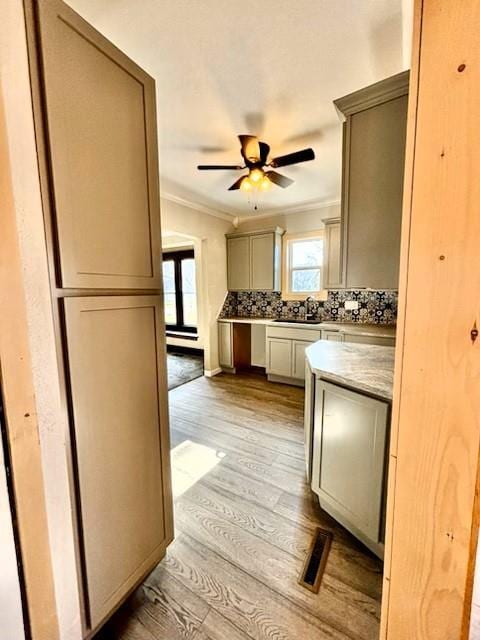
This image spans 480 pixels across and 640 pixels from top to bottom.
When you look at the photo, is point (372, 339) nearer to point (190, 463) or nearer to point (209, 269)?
point (190, 463)

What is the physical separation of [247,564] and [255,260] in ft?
12.3

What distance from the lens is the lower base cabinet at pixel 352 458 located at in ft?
4.42

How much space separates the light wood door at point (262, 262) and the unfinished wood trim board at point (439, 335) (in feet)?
12.2

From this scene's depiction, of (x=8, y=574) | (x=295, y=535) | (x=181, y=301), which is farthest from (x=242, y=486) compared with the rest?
(x=181, y=301)

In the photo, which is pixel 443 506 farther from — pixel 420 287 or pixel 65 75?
pixel 65 75

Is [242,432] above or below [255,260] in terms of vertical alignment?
below

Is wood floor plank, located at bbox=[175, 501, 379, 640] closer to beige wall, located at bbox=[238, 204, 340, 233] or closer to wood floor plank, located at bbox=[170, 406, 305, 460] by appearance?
wood floor plank, located at bbox=[170, 406, 305, 460]

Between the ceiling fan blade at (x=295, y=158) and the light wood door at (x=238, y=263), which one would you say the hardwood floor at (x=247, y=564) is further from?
the light wood door at (x=238, y=263)

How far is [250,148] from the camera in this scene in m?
2.20

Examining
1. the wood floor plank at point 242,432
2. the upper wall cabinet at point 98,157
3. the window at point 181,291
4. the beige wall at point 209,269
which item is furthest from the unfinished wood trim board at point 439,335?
the window at point 181,291

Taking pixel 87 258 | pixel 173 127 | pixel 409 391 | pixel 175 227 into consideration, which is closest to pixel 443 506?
pixel 409 391

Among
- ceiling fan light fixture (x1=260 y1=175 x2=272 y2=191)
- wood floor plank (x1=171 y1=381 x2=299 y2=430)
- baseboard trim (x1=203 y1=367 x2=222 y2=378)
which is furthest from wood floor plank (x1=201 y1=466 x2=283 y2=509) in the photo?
ceiling fan light fixture (x1=260 y1=175 x2=272 y2=191)

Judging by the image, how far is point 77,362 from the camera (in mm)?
938

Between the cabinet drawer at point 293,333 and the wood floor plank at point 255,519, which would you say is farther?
the cabinet drawer at point 293,333
